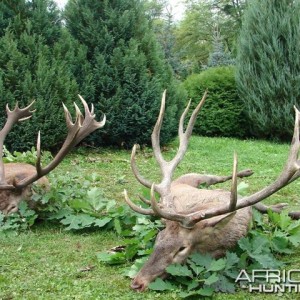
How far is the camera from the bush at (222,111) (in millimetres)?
15367

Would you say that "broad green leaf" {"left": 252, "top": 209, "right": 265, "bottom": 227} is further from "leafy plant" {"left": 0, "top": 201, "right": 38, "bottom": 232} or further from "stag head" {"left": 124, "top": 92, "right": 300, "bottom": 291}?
"leafy plant" {"left": 0, "top": 201, "right": 38, "bottom": 232}

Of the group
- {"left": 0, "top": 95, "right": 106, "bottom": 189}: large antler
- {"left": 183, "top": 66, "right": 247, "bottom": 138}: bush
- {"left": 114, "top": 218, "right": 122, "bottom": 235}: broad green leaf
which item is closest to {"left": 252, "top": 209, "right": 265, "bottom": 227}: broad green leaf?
{"left": 114, "top": 218, "right": 122, "bottom": 235}: broad green leaf

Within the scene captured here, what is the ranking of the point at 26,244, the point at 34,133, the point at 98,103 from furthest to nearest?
1. the point at 98,103
2. the point at 34,133
3. the point at 26,244

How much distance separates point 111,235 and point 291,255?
5.79 feet

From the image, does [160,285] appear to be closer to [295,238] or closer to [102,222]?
[295,238]

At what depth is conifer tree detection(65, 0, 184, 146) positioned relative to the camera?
11.3 meters

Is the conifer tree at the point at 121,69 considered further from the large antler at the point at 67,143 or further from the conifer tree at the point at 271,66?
the large antler at the point at 67,143

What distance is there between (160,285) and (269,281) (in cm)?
82

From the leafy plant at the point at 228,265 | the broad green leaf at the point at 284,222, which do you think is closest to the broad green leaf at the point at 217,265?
the leafy plant at the point at 228,265

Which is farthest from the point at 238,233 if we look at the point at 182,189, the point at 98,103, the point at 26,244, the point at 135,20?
the point at 135,20

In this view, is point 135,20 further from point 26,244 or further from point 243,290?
point 243,290

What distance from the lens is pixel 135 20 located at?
11.8 m

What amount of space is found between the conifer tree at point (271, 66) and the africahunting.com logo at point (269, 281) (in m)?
10.6

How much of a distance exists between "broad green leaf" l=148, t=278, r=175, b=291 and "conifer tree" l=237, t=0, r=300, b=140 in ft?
36.3
